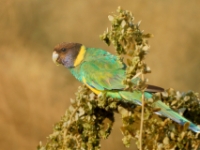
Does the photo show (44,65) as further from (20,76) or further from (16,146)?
(16,146)

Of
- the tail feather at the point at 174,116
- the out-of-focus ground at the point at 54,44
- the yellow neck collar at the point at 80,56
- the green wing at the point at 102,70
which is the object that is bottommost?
the tail feather at the point at 174,116

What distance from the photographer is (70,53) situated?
0.96 metres

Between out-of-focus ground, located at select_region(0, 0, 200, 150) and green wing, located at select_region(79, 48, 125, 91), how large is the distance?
0.44 metres

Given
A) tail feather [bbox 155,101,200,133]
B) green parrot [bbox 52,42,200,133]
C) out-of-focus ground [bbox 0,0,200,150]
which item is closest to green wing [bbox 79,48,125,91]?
green parrot [bbox 52,42,200,133]

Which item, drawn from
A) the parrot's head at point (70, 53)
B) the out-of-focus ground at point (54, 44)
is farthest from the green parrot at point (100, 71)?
the out-of-focus ground at point (54, 44)

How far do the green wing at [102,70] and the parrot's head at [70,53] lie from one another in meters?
0.02

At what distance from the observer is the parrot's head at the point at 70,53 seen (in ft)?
3.10

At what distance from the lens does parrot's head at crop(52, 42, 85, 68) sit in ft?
3.10

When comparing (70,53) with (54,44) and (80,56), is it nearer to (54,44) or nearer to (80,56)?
(80,56)

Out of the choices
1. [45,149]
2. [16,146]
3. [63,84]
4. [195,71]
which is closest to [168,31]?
[195,71]

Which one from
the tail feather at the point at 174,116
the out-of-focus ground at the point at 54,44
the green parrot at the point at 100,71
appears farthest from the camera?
the out-of-focus ground at the point at 54,44

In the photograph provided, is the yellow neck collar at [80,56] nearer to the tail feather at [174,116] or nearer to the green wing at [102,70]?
the green wing at [102,70]

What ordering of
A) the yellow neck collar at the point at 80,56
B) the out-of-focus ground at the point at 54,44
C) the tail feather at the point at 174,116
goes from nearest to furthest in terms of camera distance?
the tail feather at the point at 174,116 < the yellow neck collar at the point at 80,56 < the out-of-focus ground at the point at 54,44

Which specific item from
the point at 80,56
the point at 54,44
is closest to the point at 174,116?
the point at 80,56
